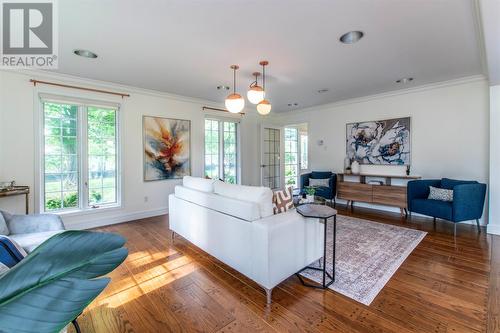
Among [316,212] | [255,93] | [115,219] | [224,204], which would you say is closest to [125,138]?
[115,219]

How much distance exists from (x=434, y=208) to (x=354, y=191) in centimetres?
145

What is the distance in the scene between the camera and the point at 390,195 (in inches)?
169

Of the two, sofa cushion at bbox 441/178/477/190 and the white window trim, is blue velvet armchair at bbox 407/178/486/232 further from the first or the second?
the white window trim

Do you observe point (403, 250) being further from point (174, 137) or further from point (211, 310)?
point (174, 137)

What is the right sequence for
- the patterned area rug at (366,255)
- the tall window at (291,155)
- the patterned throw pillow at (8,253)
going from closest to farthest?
the patterned throw pillow at (8,253), the patterned area rug at (366,255), the tall window at (291,155)

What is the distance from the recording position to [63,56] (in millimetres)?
2898

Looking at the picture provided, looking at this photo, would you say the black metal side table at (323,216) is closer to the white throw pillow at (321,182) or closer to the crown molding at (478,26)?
the crown molding at (478,26)

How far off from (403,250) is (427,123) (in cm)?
262

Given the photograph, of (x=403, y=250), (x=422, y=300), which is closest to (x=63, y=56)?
(x=422, y=300)

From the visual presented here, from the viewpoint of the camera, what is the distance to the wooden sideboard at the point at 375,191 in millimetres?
4195

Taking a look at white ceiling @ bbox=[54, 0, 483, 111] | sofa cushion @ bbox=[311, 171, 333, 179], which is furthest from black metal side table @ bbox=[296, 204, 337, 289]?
sofa cushion @ bbox=[311, 171, 333, 179]

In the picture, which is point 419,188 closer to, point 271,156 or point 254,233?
point 254,233

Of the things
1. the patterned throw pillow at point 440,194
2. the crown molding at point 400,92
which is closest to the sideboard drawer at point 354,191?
the patterned throw pillow at point 440,194

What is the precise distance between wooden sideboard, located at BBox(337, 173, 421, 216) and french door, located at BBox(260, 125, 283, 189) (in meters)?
1.95
